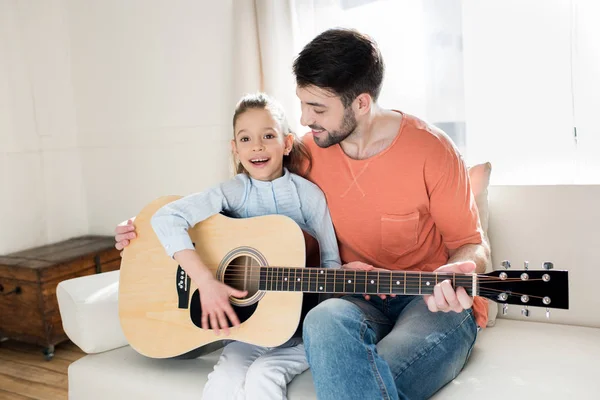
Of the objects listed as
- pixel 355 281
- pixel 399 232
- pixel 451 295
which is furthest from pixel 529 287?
pixel 399 232

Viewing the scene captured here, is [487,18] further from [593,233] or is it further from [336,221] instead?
[336,221]

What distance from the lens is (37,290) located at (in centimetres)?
265

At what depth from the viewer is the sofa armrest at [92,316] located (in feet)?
5.46

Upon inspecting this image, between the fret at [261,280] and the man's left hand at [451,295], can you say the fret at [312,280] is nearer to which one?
the fret at [261,280]

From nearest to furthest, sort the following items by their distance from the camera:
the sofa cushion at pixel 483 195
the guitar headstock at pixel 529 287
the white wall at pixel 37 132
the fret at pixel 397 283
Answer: the guitar headstock at pixel 529 287 → the fret at pixel 397 283 → the sofa cushion at pixel 483 195 → the white wall at pixel 37 132

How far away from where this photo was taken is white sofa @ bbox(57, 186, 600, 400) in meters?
1.40

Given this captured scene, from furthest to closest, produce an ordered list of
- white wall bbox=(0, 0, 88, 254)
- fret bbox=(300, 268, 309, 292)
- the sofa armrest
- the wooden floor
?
white wall bbox=(0, 0, 88, 254), the wooden floor, the sofa armrest, fret bbox=(300, 268, 309, 292)

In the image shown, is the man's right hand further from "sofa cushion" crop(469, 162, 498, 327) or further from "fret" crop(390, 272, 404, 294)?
"sofa cushion" crop(469, 162, 498, 327)

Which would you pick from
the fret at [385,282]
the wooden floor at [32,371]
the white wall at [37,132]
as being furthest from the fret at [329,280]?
the white wall at [37,132]

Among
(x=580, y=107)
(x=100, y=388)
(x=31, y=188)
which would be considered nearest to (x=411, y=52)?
(x=580, y=107)

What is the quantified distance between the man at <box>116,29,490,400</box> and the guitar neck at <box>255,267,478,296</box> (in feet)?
0.16

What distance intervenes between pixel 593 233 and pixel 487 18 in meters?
0.87

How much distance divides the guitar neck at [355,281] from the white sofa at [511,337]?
8.9 inches

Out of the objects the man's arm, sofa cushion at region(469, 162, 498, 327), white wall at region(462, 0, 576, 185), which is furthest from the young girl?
white wall at region(462, 0, 576, 185)
